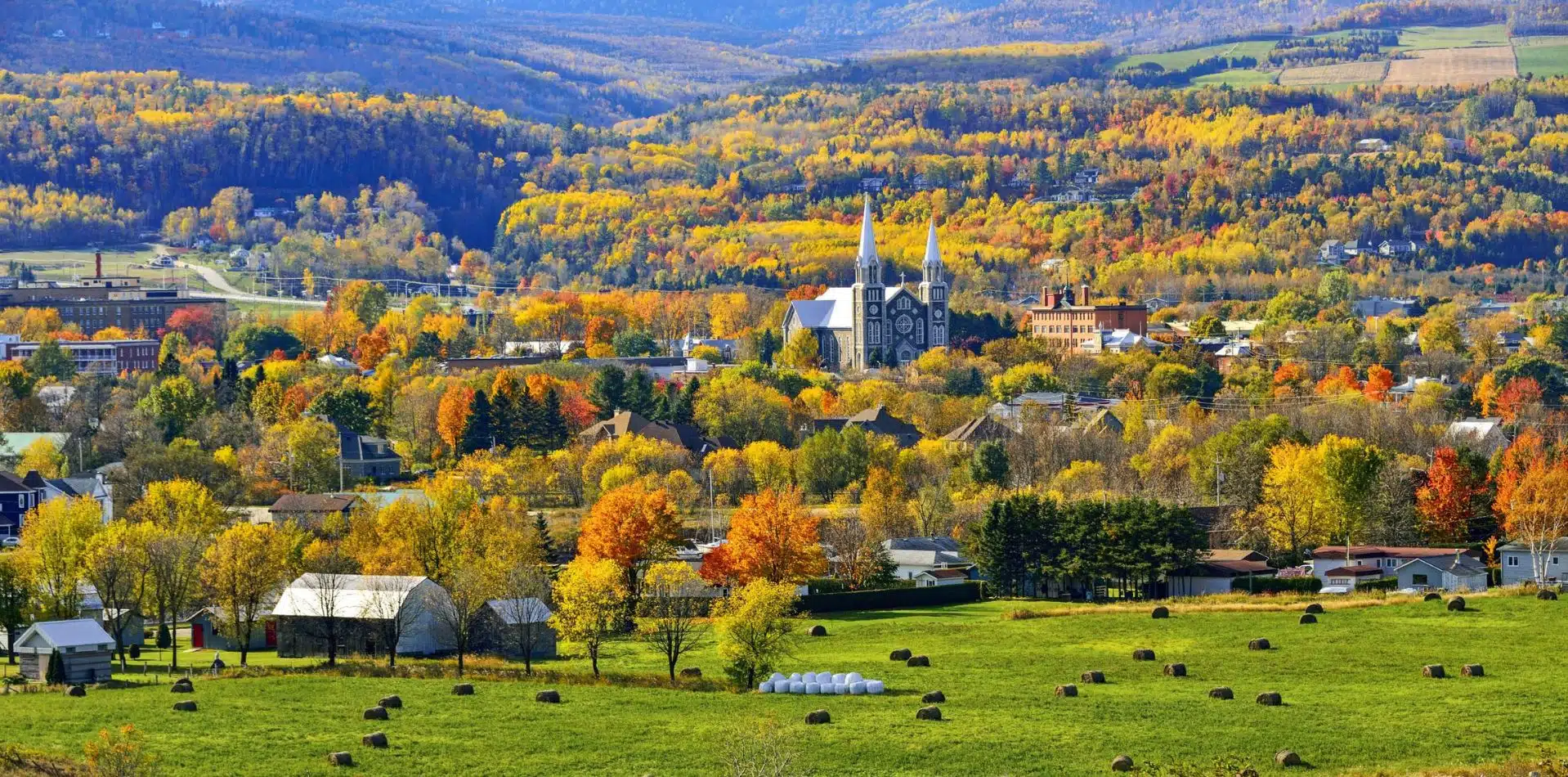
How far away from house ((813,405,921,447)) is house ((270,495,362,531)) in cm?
2966

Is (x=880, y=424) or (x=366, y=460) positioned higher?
(x=880, y=424)

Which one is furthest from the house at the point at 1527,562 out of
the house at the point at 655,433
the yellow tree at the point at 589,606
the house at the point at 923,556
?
the house at the point at 655,433

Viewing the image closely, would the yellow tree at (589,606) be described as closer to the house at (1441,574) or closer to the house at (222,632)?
the house at (222,632)

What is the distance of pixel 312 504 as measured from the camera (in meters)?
95.1

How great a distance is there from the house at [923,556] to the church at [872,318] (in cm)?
8484

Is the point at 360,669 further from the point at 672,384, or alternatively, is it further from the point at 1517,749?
the point at 672,384

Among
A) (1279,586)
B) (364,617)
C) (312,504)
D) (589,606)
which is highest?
(312,504)

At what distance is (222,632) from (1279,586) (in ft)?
101

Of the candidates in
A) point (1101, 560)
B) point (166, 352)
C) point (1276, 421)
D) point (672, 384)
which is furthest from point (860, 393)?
point (1101, 560)

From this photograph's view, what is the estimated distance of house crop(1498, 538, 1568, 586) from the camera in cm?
7806

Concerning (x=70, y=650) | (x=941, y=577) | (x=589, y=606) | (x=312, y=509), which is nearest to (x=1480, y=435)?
(x=941, y=577)

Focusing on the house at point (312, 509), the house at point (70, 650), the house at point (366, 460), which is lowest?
the house at point (70, 650)

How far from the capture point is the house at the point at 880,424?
12036cm

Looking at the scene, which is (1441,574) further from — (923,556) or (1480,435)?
(1480,435)
